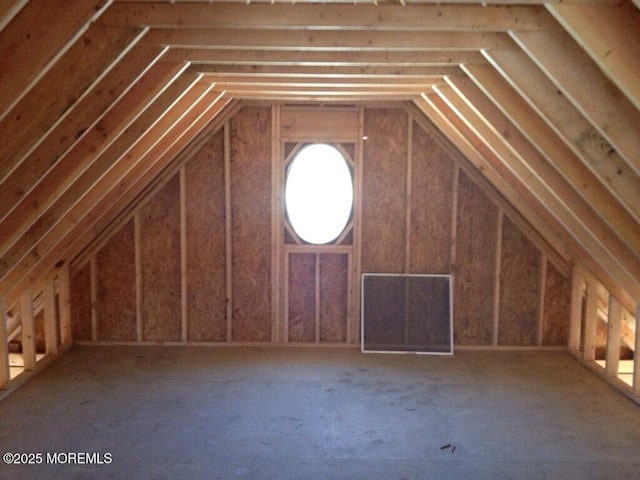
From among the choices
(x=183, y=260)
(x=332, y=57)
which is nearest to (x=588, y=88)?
(x=332, y=57)

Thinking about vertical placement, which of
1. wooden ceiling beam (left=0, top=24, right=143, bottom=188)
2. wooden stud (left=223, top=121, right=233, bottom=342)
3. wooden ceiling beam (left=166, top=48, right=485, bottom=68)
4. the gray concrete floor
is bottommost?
the gray concrete floor

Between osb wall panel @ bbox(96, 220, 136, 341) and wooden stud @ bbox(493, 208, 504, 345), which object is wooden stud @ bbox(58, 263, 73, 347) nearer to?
osb wall panel @ bbox(96, 220, 136, 341)

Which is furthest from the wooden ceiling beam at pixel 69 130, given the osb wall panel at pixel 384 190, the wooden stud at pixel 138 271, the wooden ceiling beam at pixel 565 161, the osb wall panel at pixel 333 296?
the osb wall panel at pixel 333 296

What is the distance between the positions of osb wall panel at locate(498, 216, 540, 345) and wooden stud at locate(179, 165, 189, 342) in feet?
10.0

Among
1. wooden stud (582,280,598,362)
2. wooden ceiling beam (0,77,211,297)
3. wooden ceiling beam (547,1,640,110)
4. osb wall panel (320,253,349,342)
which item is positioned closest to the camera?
wooden ceiling beam (547,1,640,110)

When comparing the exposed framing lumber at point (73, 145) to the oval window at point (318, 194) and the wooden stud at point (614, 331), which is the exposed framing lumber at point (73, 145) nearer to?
the oval window at point (318, 194)

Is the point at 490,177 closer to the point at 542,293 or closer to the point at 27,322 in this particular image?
the point at 542,293

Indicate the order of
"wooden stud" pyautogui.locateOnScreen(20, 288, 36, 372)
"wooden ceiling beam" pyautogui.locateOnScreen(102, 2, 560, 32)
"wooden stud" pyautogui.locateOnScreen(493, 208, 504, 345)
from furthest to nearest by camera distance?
1. "wooden stud" pyautogui.locateOnScreen(493, 208, 504, 345)
2. "wooden stud" pyautogui.locateOnScreen(20, 288, 36, 372)
3. "wooden ceiling beam" pyautogui.locateOnScreen(102, 2, 560, 32)

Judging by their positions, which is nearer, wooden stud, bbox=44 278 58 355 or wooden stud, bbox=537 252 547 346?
wooden stud, bbox=44 278 58 355

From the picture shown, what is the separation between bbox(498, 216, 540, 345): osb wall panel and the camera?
579cm

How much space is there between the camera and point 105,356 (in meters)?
5.60

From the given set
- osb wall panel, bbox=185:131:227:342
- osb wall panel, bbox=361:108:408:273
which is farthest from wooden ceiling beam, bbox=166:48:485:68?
osb wall panel, bbox=185:131:227:342

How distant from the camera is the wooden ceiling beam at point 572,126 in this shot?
305 centimetres

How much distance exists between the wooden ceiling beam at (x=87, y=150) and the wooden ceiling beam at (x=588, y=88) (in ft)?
6.68
